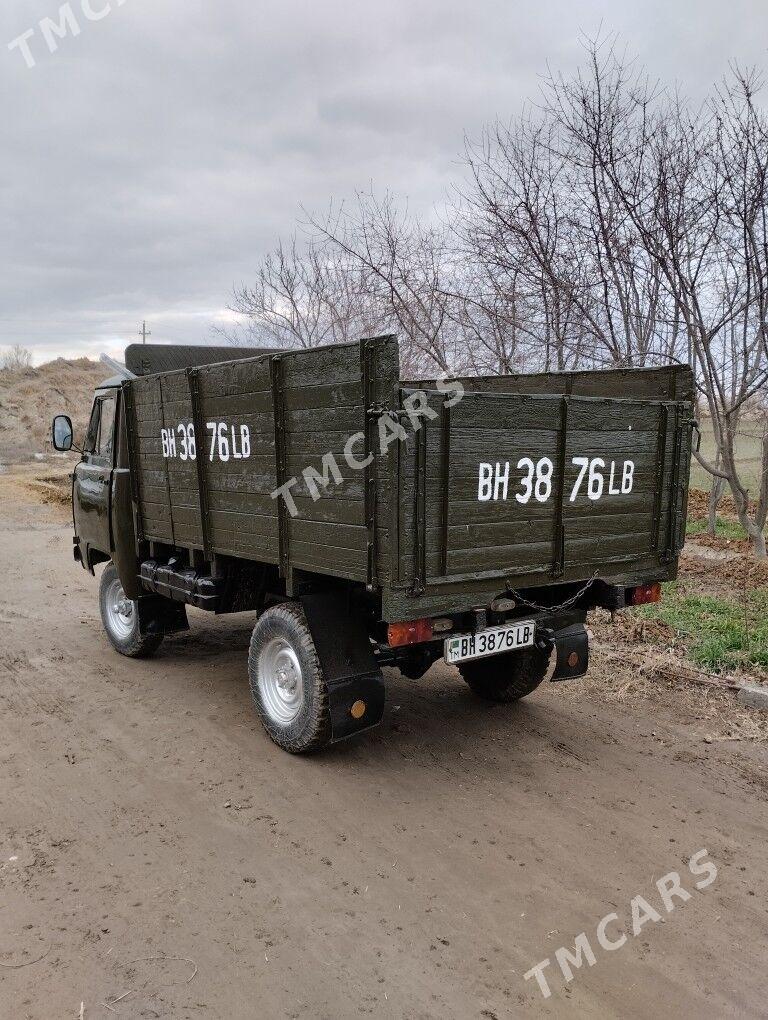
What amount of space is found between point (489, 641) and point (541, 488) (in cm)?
89

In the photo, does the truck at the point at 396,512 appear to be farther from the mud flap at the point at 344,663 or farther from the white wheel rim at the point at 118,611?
the white wheel rim at the point at 118,611

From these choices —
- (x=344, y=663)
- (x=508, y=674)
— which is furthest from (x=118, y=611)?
(x=508, y=674)

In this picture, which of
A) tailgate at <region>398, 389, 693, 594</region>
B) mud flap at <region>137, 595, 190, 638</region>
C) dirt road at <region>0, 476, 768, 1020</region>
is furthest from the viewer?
mud flap at <region>137, 595, 190, 638</region>

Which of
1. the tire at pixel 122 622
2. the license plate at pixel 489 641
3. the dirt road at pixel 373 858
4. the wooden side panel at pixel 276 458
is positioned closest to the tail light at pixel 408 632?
the license plate at pixel 489 641

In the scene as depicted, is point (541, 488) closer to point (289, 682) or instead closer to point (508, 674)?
point (508, 674)

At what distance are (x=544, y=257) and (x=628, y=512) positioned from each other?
15.6ft

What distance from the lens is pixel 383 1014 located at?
247 cm

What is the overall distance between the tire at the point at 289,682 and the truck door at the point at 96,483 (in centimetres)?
229

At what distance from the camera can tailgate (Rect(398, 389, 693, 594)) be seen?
353 centimetres

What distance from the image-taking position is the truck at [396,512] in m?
3.53

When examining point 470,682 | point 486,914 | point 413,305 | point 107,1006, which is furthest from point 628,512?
point 413,305

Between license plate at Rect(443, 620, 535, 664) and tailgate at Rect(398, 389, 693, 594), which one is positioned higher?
tailgate at Rect(398, 389, 693, 594)

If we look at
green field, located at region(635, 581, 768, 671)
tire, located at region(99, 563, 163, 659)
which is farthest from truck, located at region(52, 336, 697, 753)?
green field, located at region(635, 581, 768, 671)

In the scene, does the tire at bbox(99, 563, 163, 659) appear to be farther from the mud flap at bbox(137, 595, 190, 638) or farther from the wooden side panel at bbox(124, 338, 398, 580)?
the wooden side panel at bbox(124, 338, 398, 580)
